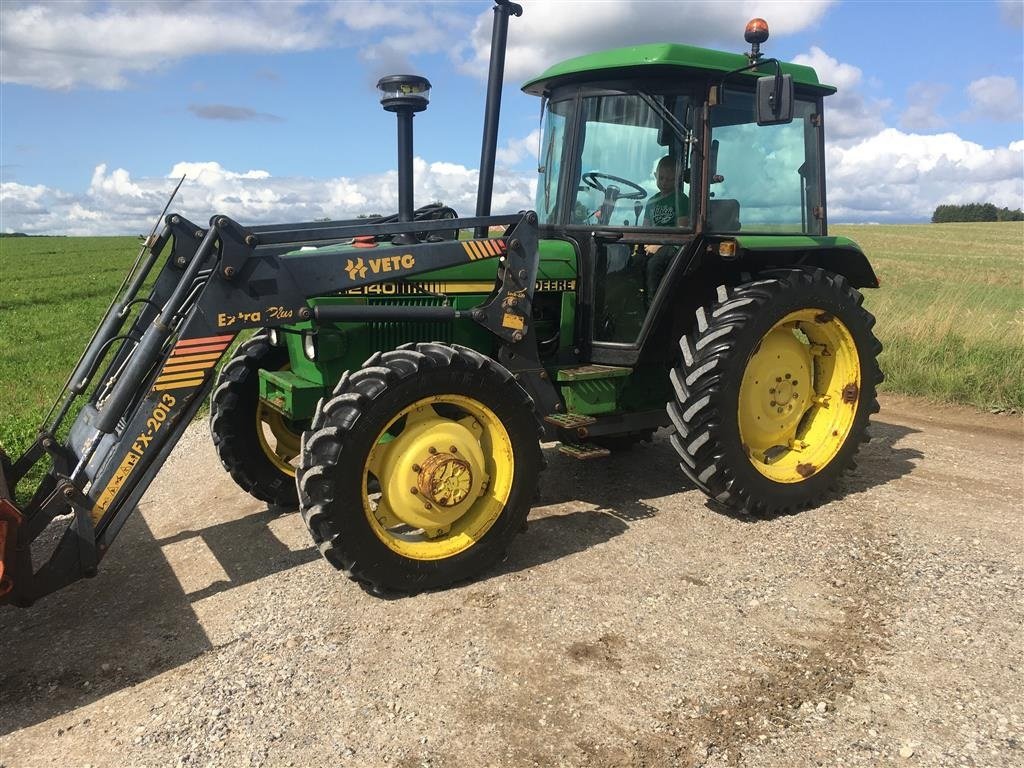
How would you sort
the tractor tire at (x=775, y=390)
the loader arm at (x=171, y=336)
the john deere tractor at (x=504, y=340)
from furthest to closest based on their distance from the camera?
1. the tractor tire at (x=775, y=390)
2. the john deere tractor at (x=504, y=340)
3. the loader arm at (x=171, y=336)

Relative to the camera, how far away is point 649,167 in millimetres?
4605

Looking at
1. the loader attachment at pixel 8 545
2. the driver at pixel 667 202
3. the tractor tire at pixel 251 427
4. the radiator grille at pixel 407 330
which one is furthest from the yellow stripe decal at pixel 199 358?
the driver at pixel 667 202

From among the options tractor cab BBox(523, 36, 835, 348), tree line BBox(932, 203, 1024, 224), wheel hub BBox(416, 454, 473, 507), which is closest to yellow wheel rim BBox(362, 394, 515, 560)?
wheel hub BBox(416, 454, 473, 507)

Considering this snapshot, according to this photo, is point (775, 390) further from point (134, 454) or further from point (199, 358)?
point (134, 454)

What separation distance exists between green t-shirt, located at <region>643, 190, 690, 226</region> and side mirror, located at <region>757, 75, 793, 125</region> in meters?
0.62

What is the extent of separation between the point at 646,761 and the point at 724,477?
2.16 metres

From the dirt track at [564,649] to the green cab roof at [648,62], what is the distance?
2.53m

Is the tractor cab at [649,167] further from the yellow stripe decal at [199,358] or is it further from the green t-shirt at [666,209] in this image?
the yellow stripe decal at [199,358]

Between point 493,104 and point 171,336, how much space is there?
227cm

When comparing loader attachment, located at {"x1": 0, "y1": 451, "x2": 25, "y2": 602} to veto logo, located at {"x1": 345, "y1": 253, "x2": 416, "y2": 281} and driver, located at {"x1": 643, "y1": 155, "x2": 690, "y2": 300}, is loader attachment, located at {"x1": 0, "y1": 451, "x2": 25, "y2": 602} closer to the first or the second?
veto logo, located at {"x1": 345, "y1": 253, "x2": 416, "y2": 281}

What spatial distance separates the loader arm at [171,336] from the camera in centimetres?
330

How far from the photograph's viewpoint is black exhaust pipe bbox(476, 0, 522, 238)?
14.9 ft

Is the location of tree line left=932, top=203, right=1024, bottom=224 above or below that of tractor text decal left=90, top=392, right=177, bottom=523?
above

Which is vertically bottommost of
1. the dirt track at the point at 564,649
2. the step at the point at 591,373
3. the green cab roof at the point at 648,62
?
the dirt track at the point at 564,649
